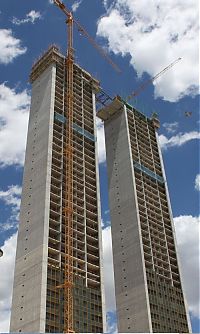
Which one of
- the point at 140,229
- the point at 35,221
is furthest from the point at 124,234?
the point at 35,221

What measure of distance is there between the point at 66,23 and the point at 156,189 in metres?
62.2

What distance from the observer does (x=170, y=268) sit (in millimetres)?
124188

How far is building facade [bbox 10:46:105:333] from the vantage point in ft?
294

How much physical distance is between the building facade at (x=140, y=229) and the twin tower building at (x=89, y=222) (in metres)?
0.30

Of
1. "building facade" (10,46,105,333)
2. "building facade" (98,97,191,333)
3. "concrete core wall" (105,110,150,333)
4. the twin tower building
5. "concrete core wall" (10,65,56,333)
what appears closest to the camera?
"concrete core wall" (10,65,56,333)

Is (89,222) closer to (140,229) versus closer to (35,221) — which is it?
(35,221)

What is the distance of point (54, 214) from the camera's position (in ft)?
338

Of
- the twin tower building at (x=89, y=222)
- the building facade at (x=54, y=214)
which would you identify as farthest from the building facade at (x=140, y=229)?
the building facade at (x=54, y=214)

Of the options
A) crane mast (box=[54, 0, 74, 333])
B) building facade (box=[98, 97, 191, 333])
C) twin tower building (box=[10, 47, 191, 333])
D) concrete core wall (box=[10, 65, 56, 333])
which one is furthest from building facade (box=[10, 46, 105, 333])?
building facade (box=[98, 97, 191, 333])

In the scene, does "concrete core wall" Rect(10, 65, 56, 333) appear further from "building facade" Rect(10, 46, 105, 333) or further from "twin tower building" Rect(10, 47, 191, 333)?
"twin tower building" Rect(10, 47, 191, 333)

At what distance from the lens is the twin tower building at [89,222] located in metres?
92.6

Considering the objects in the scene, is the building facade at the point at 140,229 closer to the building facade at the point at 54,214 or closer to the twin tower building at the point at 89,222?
the twin tower building at the point at 89,222

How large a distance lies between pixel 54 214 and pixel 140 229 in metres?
29.2

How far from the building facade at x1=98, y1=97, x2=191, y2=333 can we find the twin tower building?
296 millimetres
